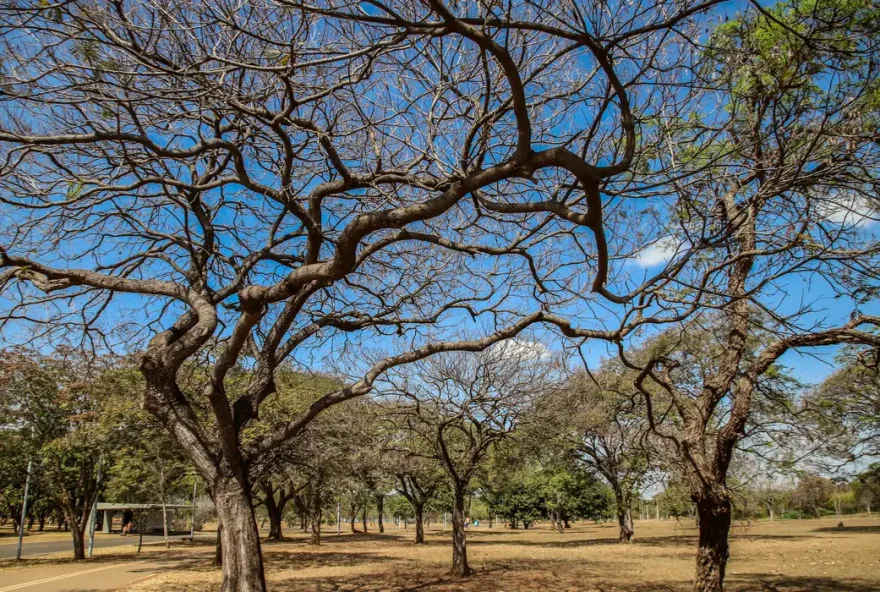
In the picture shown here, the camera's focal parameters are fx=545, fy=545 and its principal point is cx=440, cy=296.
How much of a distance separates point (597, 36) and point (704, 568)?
728 cm

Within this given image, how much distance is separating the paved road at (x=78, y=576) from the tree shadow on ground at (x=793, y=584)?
13.0 metres

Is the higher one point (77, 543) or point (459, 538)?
point (459, 538)

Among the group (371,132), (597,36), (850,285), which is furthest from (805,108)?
(371,132)

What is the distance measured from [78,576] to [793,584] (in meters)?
16.9

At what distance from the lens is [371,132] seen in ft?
17.6

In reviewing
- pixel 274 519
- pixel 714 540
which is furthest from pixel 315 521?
pixel 714 540

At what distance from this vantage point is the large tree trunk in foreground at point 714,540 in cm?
743

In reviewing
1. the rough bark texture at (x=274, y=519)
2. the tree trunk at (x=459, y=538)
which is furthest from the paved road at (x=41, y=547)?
the tree trunk at (x=459, y=538)

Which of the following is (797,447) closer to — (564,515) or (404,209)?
(404,209)

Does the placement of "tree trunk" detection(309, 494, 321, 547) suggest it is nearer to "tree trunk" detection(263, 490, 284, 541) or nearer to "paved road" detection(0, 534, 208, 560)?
"tree trunk" detection(263, 490, 284, 541)

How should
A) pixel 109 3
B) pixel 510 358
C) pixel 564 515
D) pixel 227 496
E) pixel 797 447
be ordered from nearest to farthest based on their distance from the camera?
pixel 109 3, pixel 227 496, pixel 510 358, pixel 797 447, pixel 564 515

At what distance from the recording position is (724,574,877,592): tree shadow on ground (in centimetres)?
954

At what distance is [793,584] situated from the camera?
404 inches

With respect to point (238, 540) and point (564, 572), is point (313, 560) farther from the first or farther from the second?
point (238, 540)
